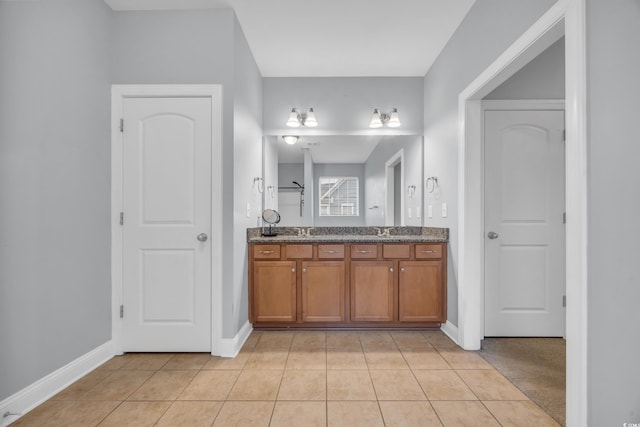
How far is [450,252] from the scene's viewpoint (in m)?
3.08

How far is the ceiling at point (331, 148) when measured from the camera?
12.4 ft

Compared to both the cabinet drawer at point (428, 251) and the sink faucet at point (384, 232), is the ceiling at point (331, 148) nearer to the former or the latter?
the sink faucet at point (384, 232)

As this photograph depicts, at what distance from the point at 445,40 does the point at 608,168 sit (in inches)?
82.6

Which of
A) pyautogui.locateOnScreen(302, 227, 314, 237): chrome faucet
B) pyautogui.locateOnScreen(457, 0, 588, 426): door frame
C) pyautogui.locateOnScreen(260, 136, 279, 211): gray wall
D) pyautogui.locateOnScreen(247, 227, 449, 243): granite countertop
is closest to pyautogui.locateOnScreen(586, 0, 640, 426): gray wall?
pyautogui.locateOnScreen(457, 0, 588, 426): door frame

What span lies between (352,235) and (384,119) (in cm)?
130

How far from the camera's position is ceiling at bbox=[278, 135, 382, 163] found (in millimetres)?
3768

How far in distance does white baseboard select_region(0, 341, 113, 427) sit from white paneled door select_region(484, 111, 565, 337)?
3.07 m

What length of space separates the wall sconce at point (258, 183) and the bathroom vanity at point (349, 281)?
22.4 inches

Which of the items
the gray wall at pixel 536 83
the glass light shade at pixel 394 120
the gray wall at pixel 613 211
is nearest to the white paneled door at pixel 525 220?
the gray wall at pixel 536 83

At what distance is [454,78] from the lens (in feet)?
9.59

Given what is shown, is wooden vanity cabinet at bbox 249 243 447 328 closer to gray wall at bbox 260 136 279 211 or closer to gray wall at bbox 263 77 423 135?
gray wall at bbox 260 136 279 211

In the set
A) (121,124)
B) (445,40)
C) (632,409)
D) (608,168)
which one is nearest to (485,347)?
(632,409)

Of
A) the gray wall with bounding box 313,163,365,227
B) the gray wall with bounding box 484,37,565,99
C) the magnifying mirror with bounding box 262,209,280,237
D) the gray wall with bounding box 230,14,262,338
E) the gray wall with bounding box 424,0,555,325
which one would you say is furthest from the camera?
the gray wall with bounding box 313,163,365,227

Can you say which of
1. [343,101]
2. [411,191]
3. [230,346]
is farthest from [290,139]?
[230,346]
